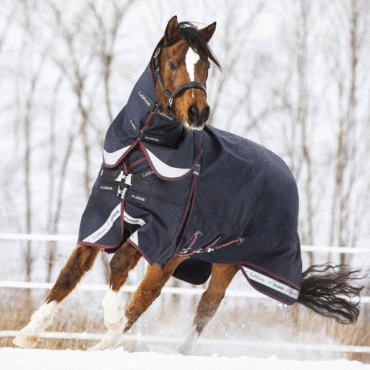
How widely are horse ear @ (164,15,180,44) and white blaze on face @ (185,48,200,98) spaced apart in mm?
121

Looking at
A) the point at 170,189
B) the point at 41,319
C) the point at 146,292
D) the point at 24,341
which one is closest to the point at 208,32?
the point at 170,189

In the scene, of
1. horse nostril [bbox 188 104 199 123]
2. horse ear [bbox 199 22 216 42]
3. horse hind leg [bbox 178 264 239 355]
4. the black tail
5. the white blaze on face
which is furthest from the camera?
the black tail

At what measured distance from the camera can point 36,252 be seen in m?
7.90

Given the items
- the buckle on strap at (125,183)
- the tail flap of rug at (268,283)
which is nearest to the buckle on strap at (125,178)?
the buckle on strap at (125,183)

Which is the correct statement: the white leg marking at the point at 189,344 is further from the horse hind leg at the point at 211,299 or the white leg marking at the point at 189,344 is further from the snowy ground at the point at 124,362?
the snowy ground at the point at 124,362

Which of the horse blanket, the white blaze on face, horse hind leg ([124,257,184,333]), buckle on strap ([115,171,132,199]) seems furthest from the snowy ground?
the white blaze on face

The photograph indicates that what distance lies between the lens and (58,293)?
274 centimetres

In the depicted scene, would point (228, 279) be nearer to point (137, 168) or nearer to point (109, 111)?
point (137, 168)

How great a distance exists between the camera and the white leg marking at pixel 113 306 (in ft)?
8.91

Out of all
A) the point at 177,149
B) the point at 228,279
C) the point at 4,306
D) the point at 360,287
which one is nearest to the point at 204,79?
the point at 177,149

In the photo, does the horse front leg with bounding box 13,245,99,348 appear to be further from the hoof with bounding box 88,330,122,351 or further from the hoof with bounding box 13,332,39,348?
the hoof with bounding box 88,330,122,351

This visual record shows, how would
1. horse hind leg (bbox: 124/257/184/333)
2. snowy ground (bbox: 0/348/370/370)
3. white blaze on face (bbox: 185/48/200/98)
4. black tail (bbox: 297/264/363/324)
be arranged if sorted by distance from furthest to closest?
black tail (bbox: 297/264/363/324)
horse hind leg (bbox: 124/257/184/333)
white blaze on face (bbox: 185/48/200/98)
snowy ground (bbox: 0/348/370/370)

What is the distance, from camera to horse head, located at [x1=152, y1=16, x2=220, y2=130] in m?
2.51

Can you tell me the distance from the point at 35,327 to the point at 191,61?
1.36 metres
